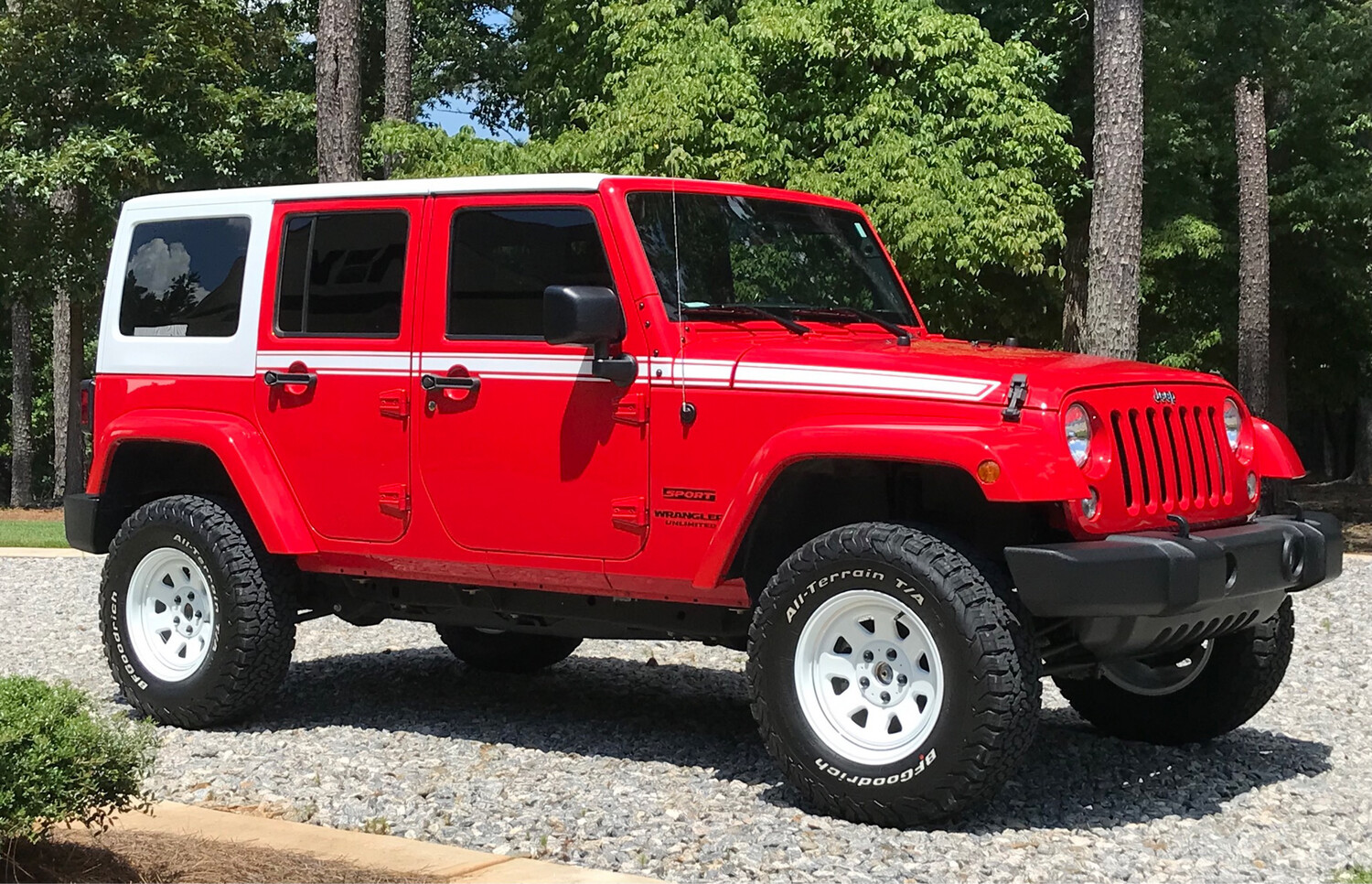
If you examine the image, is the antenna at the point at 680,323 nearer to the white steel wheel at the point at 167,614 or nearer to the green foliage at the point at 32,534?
the white steel wheel at the point at 167,614

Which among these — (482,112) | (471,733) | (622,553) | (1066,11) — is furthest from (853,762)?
(482,112)

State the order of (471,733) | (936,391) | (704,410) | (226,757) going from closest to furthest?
(936,391)
(704,410)
(226,757)
(471,733)

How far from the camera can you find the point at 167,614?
7.53m

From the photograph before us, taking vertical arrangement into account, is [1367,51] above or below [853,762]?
above

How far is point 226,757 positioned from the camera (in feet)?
22.1

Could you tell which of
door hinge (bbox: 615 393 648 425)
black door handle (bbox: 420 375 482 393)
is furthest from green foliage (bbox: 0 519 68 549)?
door hinge (bbox: 615 393 648 425)

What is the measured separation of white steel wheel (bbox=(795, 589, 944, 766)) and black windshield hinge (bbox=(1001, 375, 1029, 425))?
701mm

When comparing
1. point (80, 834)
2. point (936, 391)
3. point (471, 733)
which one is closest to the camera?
point (80, 834)

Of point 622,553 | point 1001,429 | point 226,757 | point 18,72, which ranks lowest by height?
point 226,757

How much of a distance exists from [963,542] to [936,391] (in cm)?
50

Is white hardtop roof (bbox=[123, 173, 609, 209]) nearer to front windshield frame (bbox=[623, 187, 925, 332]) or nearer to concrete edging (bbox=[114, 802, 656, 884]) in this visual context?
front windshield frame (bbox=[623, 187, 925, 332])

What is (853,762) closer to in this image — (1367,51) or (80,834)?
(80,834)

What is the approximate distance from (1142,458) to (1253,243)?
17831mm

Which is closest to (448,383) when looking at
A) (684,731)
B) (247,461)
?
(247,461)
